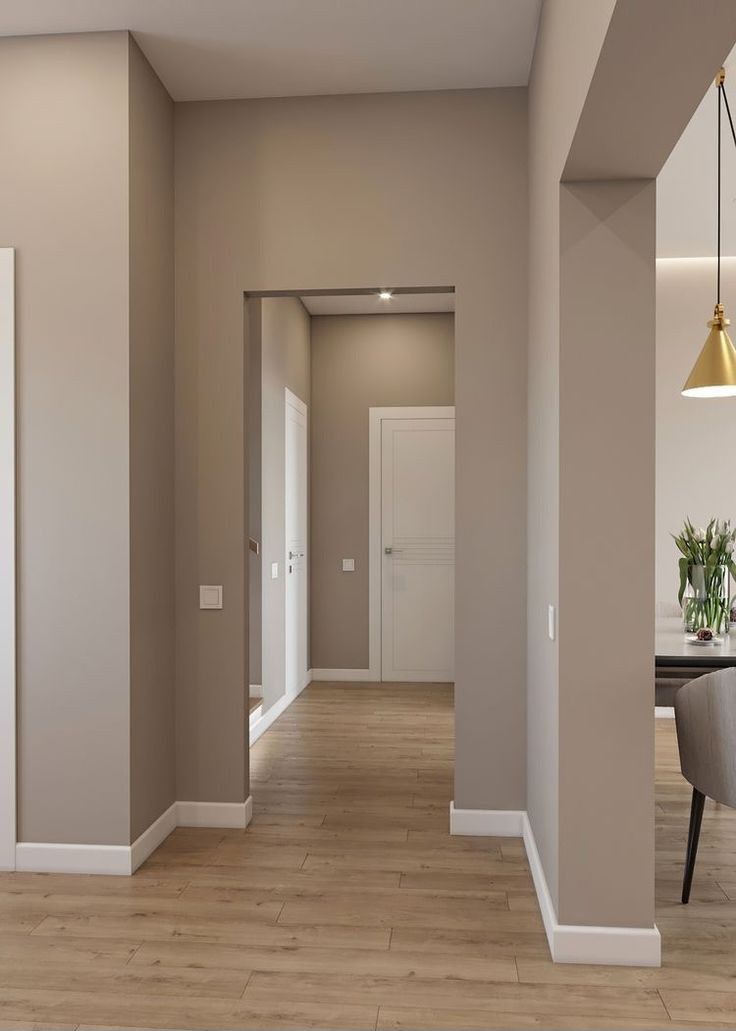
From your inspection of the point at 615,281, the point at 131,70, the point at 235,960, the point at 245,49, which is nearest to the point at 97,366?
the point at 131,70

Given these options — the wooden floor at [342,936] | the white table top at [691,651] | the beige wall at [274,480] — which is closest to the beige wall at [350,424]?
the beige wall at [274,480]

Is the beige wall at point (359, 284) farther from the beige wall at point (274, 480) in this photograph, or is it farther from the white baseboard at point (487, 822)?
the beige wall at point (274, 480)

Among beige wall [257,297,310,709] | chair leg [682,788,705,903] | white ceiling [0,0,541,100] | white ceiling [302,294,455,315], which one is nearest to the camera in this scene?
chair leg [682,788,705,903]

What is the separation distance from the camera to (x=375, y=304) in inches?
266

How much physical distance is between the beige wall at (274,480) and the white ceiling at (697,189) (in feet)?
8.04

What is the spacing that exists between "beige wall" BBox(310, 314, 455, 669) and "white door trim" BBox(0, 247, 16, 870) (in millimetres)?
3918

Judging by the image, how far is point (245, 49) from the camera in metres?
3.32

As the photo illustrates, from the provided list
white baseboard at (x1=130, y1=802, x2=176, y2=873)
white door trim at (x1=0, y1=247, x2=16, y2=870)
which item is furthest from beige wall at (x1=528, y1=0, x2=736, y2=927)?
white door trim at (x1=0, y1=247, x2=16, y2=870)

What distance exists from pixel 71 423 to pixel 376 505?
13.0 ft

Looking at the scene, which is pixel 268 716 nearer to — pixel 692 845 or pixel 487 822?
pixel 487 822

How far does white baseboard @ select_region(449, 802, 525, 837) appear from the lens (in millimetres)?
3578

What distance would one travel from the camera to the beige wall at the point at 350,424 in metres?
7.01

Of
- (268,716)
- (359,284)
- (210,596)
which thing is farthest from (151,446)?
(268,716)

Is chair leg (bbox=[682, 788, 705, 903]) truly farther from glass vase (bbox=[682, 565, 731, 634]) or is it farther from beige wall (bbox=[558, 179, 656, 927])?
glass vase (bbox=[682, 565, 731, 634])
